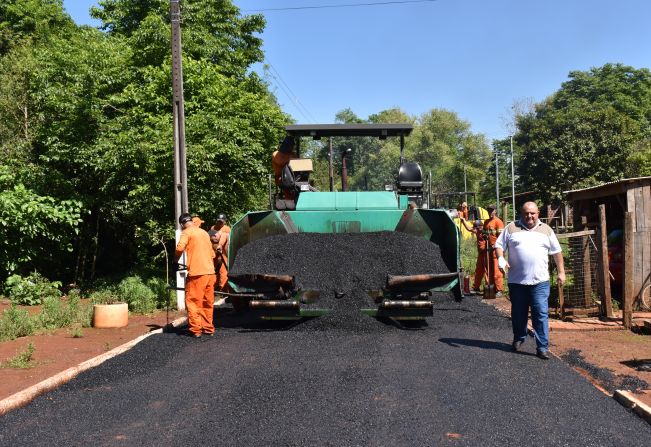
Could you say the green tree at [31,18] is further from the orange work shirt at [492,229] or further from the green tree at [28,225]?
the orange work shirt at [492,229]

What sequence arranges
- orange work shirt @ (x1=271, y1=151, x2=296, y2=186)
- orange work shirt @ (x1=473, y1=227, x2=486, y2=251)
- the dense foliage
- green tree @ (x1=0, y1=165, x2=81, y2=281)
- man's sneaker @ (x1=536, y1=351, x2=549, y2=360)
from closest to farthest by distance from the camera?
man's sneaker @ (x1=536, y1=351, x2=549, y2=360) < orange work shirt @ (x1=271, y1=151, x2=296, y2=186) < orange work shirt @ (x1=473, y1=227, x2=486, y2=251) < green tree @ (x1=0, y1=165, x2=81, y2=281) < the dense foliage

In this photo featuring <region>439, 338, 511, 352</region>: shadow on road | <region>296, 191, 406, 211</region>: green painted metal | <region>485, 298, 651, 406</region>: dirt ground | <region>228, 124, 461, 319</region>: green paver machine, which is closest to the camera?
<region>485, 298, 651, 406</region>: dirt ground

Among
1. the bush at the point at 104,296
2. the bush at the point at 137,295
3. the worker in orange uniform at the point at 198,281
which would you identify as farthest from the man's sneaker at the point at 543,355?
the bush at the point at 104,296

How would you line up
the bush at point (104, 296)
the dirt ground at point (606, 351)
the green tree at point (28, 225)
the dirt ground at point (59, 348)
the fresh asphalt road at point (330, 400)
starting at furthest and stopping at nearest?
the green tree at point (28, 225), the bush at point (104, 296), the dirt ground at point (59, 348), the dirt ground at point (606, 351), the fresh asphalt road at point (330, 400)

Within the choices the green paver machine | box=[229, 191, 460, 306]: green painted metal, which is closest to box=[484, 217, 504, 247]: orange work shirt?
the green paver machine

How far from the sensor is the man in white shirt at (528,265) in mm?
6012

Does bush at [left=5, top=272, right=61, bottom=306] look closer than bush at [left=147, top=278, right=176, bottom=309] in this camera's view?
No

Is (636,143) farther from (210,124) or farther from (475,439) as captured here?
(475,439)

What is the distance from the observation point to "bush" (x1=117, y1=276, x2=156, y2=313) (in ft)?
33.6

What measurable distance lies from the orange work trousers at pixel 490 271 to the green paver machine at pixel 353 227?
2.48m

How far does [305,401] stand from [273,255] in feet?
10.5

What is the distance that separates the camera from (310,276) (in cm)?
725

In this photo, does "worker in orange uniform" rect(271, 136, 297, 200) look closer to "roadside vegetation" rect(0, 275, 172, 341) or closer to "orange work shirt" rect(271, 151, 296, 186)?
"orange work shirt" rect(271, 151, 296, 186)

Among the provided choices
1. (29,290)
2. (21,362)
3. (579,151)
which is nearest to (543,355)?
(21,362)
